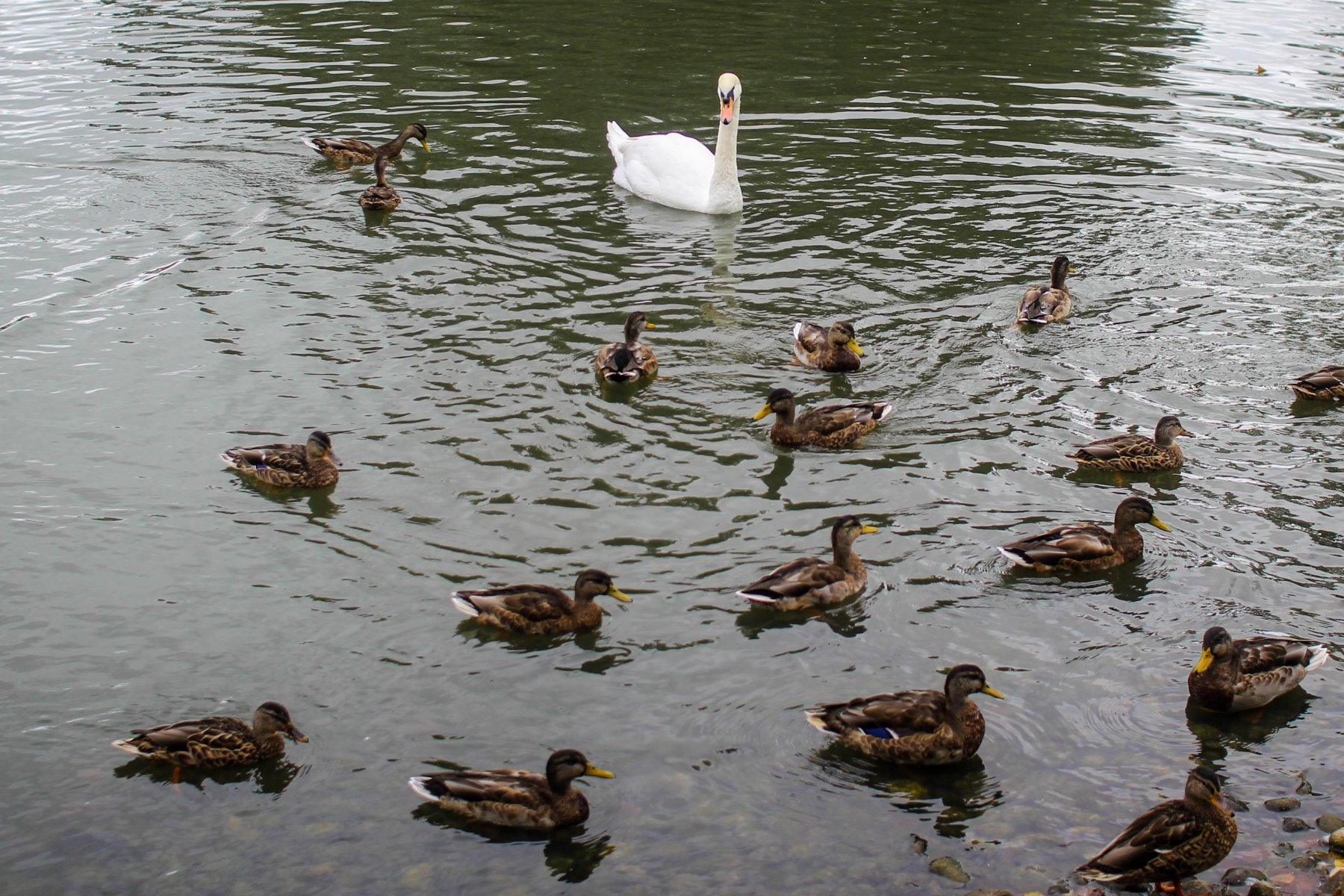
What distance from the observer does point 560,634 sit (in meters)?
10.1

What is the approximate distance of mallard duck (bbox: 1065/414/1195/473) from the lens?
12.1m

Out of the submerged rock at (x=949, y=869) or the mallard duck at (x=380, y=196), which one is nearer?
the submerged rock at (x=949, y=869)

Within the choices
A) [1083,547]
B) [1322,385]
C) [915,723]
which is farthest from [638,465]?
[1322,385]

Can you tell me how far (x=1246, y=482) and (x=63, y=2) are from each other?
28140 mm

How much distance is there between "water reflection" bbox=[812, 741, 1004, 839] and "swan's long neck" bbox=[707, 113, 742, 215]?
36.6 ft

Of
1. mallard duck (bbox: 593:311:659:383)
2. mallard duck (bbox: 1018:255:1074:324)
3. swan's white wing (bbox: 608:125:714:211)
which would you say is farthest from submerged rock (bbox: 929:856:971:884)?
swan's white wing (bbox: 608:125:714:211)

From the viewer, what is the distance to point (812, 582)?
10.2 m

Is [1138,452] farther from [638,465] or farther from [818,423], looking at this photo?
[638,465]

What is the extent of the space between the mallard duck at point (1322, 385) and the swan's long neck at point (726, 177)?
8.13 meters

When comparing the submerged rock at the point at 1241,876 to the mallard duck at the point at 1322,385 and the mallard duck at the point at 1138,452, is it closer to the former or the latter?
the mallard duck at the point at 1138,452

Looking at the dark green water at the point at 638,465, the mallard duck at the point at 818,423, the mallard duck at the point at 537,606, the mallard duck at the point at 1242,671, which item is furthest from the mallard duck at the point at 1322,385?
the mallard duck at the point at 537,606

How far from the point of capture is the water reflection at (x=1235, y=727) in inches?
356

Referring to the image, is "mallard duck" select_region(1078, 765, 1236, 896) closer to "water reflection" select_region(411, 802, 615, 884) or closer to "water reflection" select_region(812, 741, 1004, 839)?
"water reflection" select_region(812, 741, 1004, 839)

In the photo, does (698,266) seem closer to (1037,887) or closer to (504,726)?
(504,726)
